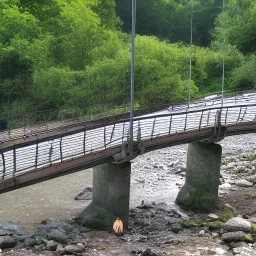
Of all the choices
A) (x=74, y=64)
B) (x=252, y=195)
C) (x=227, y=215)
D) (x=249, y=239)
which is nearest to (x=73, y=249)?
(x=249, y=239)

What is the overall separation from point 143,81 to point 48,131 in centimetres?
1779

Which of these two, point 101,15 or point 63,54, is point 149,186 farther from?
point 101,15

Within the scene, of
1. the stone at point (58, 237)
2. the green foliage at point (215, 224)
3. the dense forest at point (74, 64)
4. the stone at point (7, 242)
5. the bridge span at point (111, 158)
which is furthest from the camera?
the dense forest at point (74, 64)

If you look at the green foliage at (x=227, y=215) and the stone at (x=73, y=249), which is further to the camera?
the green foliage at (x=227, y=215)

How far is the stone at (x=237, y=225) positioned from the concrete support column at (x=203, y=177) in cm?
298

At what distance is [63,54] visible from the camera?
4725 centimetres

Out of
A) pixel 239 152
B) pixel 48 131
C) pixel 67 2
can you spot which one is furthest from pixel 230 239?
pixel 67 2

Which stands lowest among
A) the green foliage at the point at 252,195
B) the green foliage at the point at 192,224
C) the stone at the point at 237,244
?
the green foliage at the point at 252,195

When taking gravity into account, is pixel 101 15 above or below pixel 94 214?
above

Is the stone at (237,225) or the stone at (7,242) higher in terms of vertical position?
the stone at (7,242)

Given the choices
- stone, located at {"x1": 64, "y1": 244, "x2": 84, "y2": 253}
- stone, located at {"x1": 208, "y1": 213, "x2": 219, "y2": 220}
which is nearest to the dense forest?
stone, located at {"x1": 208, "y1": 213, "x2": 219, "y2": 220}

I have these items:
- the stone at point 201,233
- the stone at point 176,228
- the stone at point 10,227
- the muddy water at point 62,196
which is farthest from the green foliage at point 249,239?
the stone at point 10,227

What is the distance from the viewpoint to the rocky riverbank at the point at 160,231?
2075cm

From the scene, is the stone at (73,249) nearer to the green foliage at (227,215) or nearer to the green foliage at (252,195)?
the green foliage at (227,215)
